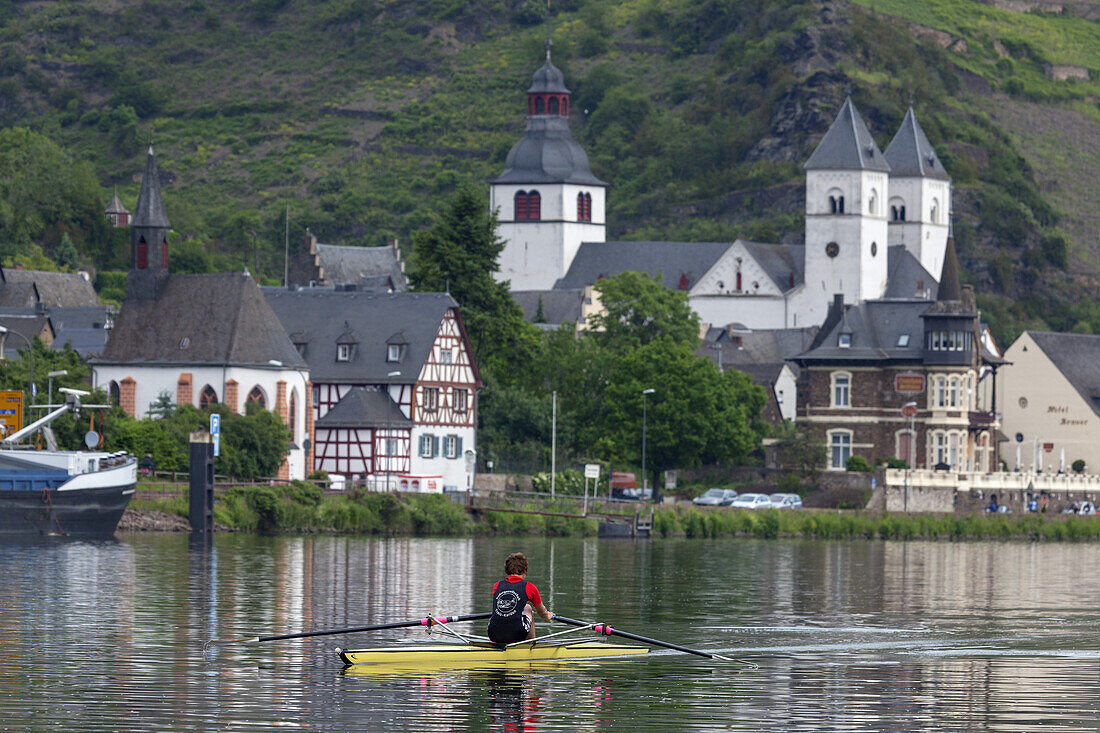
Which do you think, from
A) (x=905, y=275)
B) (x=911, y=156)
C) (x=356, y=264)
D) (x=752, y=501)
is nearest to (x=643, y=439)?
(x=752, y=501)

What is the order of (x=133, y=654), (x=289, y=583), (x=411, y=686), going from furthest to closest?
(x=289, y=583) < (x=133, y=654) < (x=411, y=686)

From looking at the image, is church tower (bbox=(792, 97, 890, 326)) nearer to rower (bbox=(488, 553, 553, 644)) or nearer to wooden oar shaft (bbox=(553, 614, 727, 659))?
wooden oar shaft (bbox=(553, 614, 727, 659))

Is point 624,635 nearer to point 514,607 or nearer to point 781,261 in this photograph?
point 514,607

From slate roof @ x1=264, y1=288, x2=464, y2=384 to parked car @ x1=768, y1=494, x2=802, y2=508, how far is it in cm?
1727

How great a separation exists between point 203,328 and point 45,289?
161ft

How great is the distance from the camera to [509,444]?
105 m

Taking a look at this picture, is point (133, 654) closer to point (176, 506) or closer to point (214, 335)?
point (176, 506)

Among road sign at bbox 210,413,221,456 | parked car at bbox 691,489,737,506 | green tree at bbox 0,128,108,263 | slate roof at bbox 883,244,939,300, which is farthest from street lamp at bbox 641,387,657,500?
green tree at bbox 0,128,108,263

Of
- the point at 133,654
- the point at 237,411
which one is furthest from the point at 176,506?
the point at 133,654

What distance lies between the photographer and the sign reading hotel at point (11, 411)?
82.1 meters

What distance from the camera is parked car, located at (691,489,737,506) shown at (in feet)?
340

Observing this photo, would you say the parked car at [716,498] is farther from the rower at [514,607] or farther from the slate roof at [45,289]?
the rower at [514,607]

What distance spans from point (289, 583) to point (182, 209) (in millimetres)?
145928

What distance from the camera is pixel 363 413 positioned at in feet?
328
